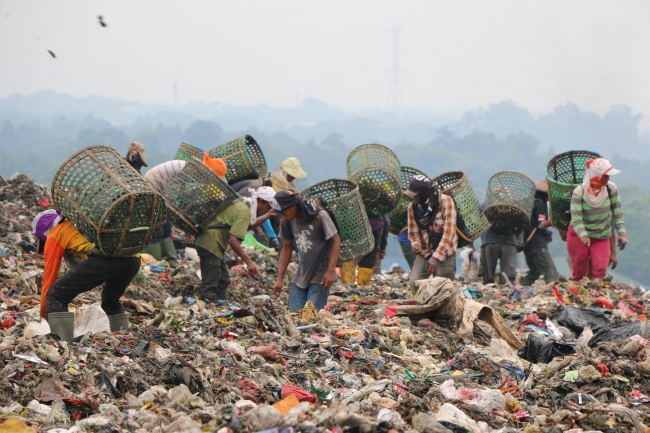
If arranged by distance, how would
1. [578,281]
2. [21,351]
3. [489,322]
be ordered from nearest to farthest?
[21,351], [489,322], [578,281]

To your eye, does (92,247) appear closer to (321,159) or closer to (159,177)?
(159,177)

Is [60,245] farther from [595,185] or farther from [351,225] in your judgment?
[595,185]

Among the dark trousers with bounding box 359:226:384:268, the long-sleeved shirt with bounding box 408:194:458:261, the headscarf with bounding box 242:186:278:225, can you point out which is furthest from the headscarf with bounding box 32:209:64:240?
the dark trousers with bounding box 359:226:384:268

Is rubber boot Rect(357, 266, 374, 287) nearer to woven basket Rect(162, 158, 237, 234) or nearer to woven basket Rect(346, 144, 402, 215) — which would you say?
woven basket Rect(346, 144, 402, 215)

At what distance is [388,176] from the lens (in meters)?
10.1

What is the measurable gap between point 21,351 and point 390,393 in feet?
7.85

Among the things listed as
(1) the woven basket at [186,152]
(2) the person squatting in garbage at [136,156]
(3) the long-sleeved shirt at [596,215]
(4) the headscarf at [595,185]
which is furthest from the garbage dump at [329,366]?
(1) the woven basket at [186,152]

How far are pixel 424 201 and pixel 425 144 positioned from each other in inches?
4168

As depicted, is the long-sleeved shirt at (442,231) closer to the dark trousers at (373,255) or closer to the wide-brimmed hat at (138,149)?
the dark trousers at (373,255)

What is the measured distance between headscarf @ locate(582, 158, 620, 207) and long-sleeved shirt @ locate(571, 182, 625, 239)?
58 mm

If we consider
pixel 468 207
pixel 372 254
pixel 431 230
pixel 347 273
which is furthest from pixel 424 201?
pixel 347 273

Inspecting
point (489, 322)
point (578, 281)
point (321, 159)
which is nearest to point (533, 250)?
point (578, 281)

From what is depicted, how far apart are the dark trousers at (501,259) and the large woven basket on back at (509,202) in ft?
0.88

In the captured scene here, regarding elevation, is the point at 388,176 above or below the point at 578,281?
above
